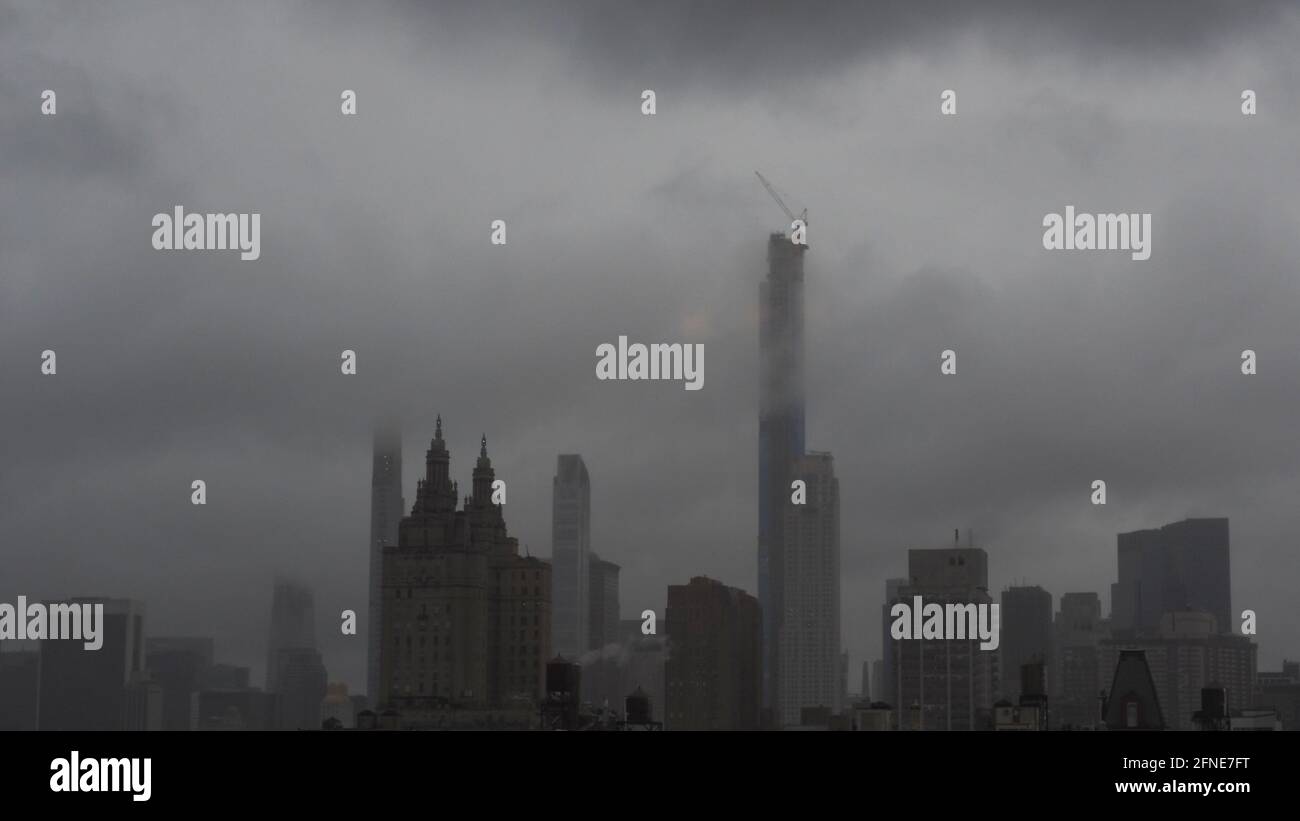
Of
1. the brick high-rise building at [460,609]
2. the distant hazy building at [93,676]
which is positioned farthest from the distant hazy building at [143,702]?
the brick high-rise building at [460,609]

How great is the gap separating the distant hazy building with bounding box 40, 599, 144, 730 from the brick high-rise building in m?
27.6

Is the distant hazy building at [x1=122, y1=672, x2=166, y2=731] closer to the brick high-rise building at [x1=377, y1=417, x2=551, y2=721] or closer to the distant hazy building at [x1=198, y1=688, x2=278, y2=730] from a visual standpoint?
the distant hazy building at [x1=198, y1=688, x2=278, y2=730]

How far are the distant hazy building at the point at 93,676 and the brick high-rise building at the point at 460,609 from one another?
27583 mm

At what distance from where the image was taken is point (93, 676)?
17062 centimetres

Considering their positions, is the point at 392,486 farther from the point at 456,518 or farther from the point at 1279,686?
the point at 1279,686

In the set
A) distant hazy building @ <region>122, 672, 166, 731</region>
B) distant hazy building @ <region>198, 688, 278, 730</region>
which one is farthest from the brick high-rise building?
distant hazy building @ <region>122, 672, 166, 731</region>

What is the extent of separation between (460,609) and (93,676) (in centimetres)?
4073

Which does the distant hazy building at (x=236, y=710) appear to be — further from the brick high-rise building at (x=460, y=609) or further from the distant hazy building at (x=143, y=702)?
the brick high-rise building at (x=460, y=609)

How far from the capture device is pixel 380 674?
629 feet

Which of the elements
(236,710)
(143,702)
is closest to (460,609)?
(236,710)

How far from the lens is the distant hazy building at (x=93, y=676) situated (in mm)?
159875
